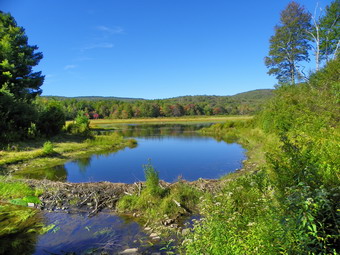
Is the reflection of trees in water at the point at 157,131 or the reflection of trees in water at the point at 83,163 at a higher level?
the reflection of trees in water at the point at 157,131

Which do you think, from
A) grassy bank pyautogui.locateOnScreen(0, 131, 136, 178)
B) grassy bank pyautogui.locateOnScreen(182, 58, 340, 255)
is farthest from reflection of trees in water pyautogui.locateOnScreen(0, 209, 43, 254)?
grassy bank pyautogui.locateOnScreen(0, 131, 136, 178)

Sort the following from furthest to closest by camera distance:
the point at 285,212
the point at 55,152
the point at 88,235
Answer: the point at 55,152 < the point at 88,235 < the point at 285,212

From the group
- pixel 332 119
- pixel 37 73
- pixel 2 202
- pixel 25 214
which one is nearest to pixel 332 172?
pixel 332 119

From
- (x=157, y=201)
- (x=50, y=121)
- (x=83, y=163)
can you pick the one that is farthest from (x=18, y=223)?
(x=50, y=121)

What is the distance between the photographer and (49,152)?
1852cm

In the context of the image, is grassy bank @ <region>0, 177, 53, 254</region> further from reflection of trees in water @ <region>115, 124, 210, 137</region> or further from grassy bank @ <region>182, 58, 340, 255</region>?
reflection of trees in water @ <region>115, 124, 210, 137</region>

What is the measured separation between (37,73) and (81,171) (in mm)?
20400

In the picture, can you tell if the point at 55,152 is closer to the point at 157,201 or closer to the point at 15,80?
the point at 15,80

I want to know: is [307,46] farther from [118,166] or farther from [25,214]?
[25,214]

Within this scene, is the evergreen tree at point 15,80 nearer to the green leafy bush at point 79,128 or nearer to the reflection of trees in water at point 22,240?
the green leafy bush at point 79,128

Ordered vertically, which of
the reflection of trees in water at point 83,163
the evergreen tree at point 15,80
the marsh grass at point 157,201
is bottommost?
the reflection of trees in water at point 83,163

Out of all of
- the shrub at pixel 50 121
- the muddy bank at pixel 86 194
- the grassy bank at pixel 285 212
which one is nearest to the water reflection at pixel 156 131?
the shrub at pixel 50 121

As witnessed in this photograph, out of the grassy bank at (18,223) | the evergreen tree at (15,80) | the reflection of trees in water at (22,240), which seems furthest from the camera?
the evergreen tree at (15,80)

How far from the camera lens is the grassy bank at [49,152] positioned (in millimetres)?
15062
